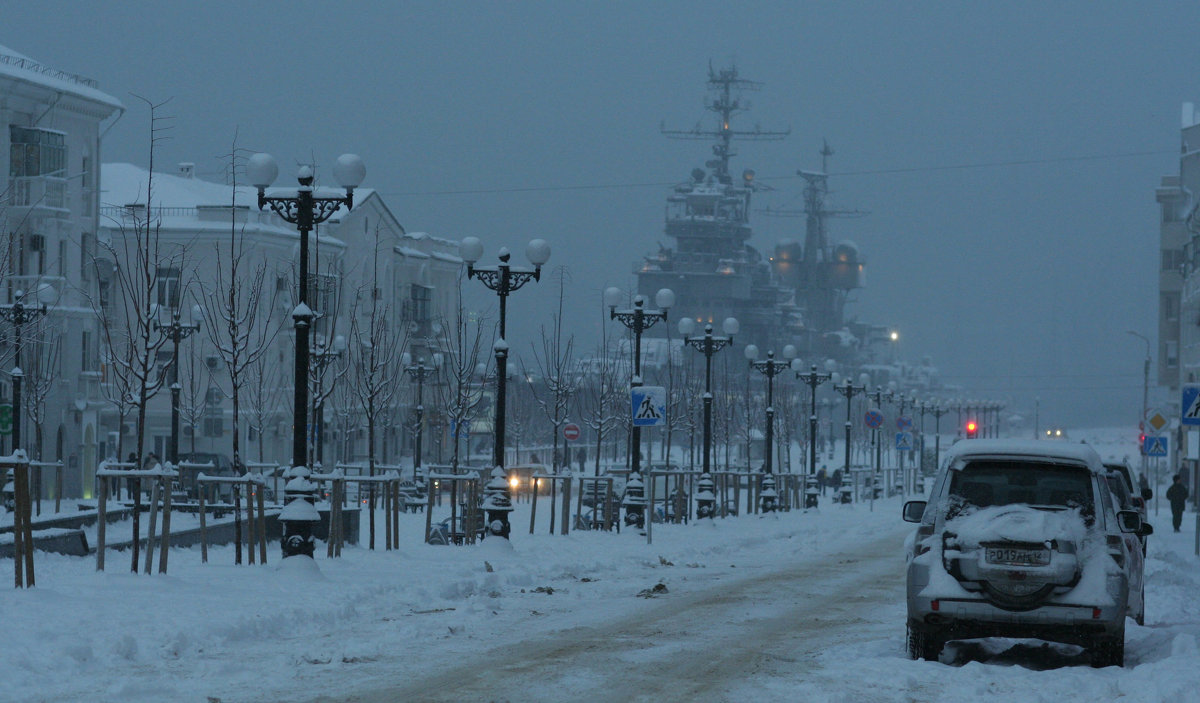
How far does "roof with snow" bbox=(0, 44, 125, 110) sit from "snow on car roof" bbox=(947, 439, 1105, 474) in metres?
43.3

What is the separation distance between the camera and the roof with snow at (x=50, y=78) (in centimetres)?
5025

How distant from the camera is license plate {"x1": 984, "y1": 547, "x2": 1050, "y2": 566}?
460 inches

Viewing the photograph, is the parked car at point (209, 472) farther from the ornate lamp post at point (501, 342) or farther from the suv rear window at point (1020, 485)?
the suv rear window at point (1020, 485)

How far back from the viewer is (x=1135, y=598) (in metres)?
13.2

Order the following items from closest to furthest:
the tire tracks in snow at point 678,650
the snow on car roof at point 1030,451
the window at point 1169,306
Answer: the tire tracks in snow at point 678,650 → the snow on car roof at point 1030,451 → the window at point 1169,306

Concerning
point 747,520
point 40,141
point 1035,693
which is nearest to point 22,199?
point 40,141

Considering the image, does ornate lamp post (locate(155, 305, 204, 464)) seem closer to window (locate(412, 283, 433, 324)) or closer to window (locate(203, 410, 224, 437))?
window (locate(203, 410, 224, 437))

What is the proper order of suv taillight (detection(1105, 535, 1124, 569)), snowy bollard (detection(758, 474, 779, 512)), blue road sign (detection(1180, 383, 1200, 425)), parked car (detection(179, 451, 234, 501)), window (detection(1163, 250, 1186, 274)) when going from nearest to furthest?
suv taillight (detection(1105, 535, 1124, 569)) → blue road sign (detection(1180, 383, 1200, 425)) → parked car (detection(179, 451, 234, 501)) → snowy bollard (detection(758, 474, 779, 512)) → window (detection(1163, 250, 1186, 274))

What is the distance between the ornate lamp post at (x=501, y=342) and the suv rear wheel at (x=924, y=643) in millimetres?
11586

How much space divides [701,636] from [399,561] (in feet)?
25.1

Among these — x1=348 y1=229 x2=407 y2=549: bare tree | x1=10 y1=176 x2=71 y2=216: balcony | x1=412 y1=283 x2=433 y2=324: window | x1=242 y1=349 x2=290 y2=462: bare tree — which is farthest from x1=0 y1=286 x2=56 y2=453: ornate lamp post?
x1=412 y1=283 x2=433 y2=324: window

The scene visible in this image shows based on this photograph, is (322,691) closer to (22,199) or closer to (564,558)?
(564,558)

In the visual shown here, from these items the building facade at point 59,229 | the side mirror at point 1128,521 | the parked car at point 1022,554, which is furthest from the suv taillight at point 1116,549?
the building facade at point 59,229

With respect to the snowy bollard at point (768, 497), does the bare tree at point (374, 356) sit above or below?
above
